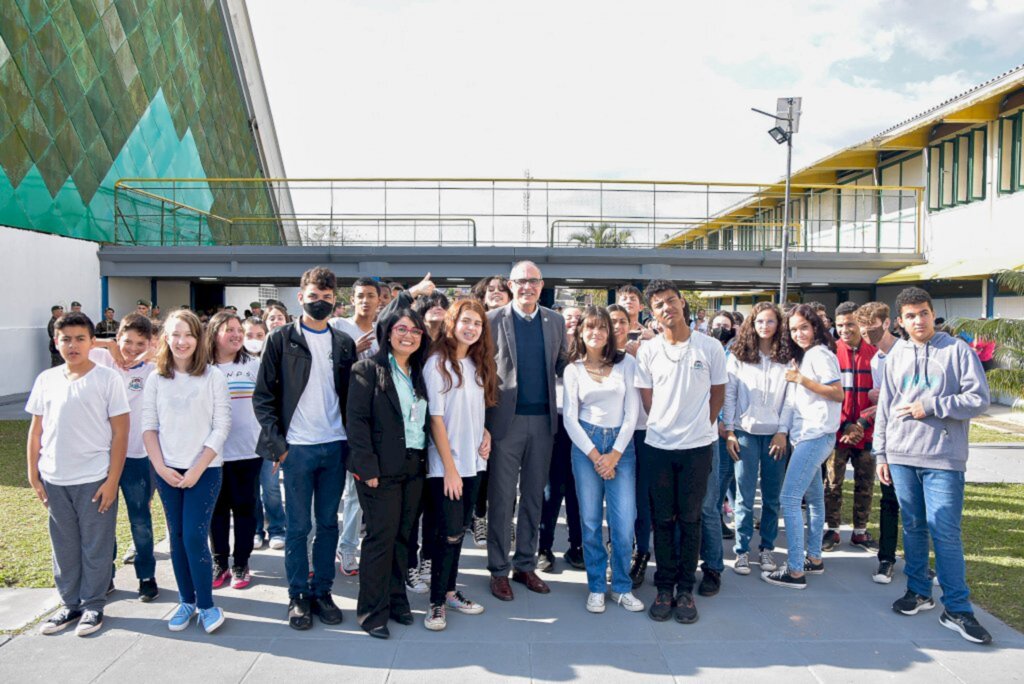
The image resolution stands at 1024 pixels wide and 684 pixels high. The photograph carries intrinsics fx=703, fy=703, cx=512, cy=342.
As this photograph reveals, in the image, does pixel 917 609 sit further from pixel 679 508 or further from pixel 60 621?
pixel 60 621

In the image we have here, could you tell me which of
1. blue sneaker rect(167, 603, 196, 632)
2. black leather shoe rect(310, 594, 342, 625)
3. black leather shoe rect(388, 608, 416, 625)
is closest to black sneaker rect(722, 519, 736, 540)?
black leather shoe rect(388, 608, 416, 625)

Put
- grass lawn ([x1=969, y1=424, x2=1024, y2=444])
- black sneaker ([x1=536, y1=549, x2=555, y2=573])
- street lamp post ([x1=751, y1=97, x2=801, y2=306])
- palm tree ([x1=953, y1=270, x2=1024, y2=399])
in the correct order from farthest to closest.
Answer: street lamp post ([x1=751, y1=97, x2=801, y2=306]) < grass lawn ([x1=969, y1=424, x2=1024, y2=444]) < palm tree ([x1=953, y1=270, x2=1024, y2=399]) < black sneaker ([x1=536, y1=549, x2=555, y2=573])

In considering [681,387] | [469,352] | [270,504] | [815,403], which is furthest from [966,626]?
[270,504]

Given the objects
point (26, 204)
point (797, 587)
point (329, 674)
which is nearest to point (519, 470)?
point (329, 674)

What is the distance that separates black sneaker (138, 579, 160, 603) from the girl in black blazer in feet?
4.41

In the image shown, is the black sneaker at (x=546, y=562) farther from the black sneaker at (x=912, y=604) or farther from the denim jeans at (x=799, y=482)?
the black sneaker at (x=912, y=604)

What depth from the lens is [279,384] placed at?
4062mm

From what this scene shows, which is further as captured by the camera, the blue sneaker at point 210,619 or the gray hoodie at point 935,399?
the gray hoodie at point 935,399

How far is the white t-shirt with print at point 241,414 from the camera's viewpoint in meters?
4.64

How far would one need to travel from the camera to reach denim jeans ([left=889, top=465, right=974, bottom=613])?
13.2ft

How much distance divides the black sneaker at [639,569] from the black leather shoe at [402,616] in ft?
4.95

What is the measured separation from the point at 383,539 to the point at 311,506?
1.80ft

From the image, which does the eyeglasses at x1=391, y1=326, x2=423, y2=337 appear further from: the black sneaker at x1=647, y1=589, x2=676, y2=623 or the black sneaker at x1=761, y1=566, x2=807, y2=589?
the black sneaker at x1=761, y1=566, x2=807, y2=589

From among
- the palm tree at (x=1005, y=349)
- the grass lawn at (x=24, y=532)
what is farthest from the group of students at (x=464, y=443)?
the palm tree at (x=1005, y=349)
